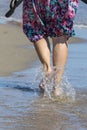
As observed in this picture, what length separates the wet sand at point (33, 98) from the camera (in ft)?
13.3

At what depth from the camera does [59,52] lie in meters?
4.81

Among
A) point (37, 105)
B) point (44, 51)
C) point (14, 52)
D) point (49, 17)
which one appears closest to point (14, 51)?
point (14, 52)

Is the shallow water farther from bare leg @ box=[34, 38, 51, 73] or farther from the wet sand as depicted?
bare leg @ box=[34, 38, 51, 73]

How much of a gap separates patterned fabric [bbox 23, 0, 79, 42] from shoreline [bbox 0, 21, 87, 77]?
1040 mm

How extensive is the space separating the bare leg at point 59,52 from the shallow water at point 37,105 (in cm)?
20

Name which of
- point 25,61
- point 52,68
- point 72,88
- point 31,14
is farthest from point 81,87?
point 25,61

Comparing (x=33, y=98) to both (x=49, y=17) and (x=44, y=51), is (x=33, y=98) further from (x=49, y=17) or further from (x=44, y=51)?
(x=49, y=17)

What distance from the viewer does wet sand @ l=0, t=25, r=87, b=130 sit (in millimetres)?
4043

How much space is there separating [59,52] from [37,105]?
52 centimetres

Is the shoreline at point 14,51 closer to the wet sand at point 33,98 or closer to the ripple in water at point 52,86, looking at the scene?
the wet sand at point 33,98

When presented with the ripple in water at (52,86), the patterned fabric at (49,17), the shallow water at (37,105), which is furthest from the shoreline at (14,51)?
the patterned fabric at (49,17)

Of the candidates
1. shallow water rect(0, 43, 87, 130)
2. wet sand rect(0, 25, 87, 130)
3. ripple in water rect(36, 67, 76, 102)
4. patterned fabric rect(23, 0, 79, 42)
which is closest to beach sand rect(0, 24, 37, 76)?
wet sand rect(0, 25, 87, 130)

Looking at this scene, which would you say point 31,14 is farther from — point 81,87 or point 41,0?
point 81,87

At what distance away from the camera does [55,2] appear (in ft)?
15.4
